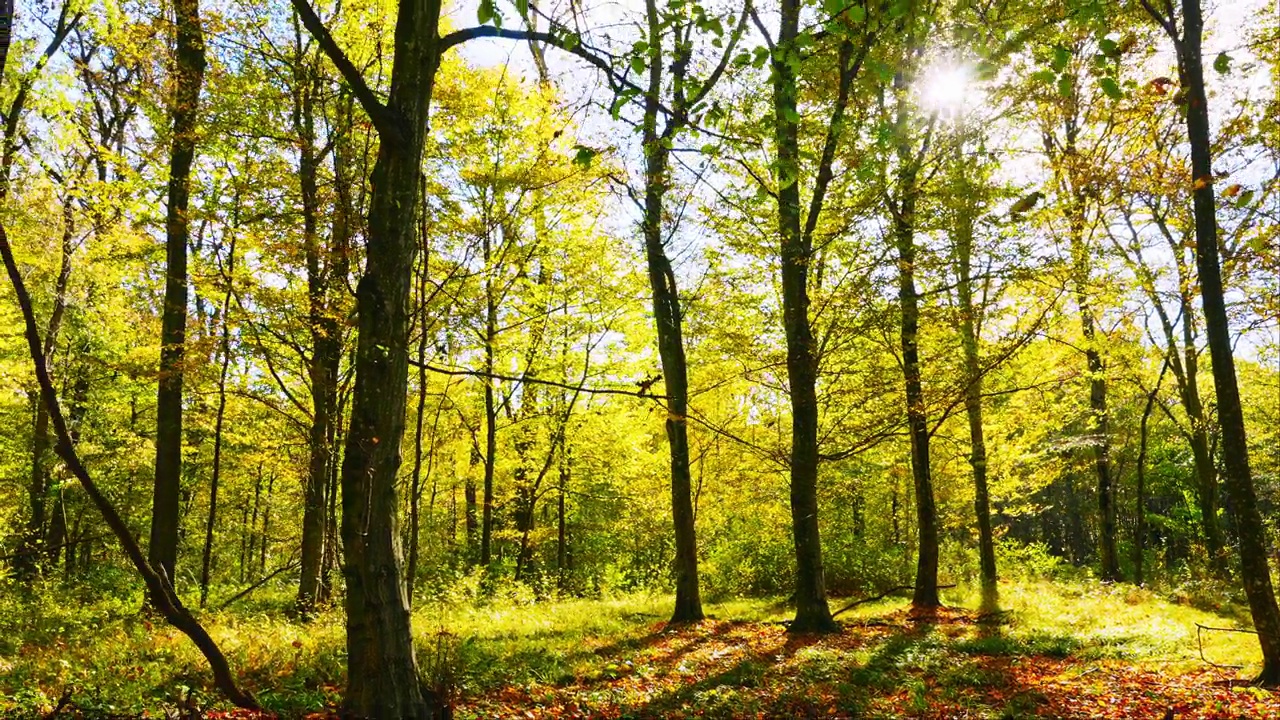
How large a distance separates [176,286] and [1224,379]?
49.1ft

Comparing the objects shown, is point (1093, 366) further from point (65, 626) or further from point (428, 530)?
point (428, 530)

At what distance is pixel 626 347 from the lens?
19.2 m

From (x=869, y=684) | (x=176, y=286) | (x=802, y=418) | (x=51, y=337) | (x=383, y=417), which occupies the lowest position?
(x=869, y=684)

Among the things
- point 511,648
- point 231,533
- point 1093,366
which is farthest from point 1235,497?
point 231,533

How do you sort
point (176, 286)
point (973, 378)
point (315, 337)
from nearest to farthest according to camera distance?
point (973, 378), point (315, 337), point (176, 286)

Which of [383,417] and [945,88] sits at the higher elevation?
[945,88]

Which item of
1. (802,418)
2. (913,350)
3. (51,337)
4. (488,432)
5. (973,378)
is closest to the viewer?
(973,378)

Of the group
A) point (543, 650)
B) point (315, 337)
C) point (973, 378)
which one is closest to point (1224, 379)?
point (973, 378)

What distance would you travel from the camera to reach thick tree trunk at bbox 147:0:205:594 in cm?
1031

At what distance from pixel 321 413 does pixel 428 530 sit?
59.3ft

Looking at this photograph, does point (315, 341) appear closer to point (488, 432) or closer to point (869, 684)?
point (488, 432)

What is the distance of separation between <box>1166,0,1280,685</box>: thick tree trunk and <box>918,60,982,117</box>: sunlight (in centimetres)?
235

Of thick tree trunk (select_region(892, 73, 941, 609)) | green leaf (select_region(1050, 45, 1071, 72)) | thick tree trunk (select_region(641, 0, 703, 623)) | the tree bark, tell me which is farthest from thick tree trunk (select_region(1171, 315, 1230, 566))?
the tree bark

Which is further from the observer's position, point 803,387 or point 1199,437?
point 1199,437
